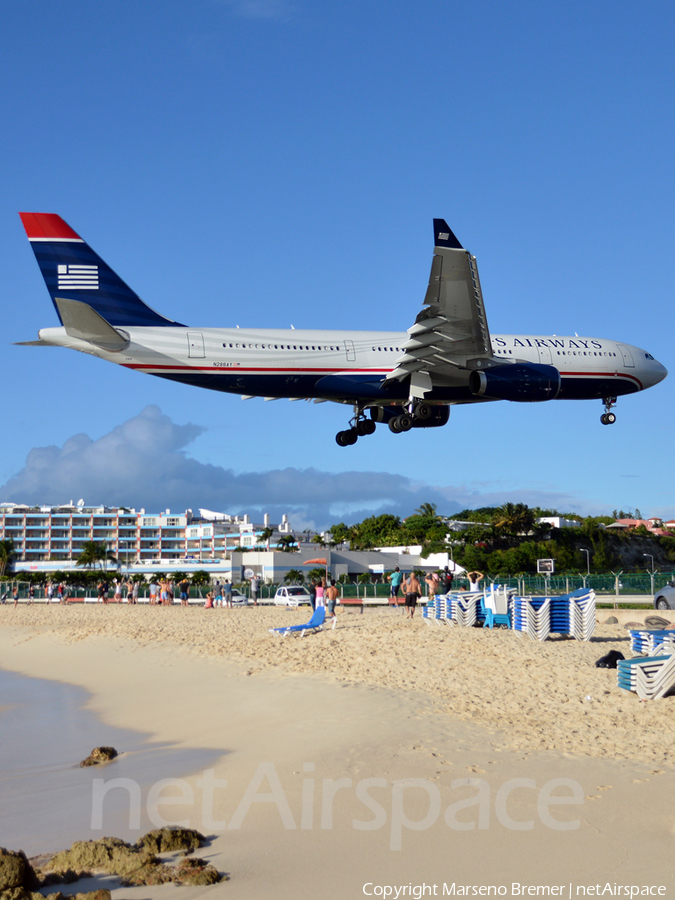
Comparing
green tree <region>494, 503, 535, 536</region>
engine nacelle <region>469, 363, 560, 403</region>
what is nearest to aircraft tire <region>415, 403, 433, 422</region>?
engine nacelle <region>469, 363, 560, 403</region>

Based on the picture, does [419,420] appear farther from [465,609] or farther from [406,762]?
[406,762]

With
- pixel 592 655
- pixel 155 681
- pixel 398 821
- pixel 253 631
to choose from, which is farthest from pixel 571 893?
pixel 253 631

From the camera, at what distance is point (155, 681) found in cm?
1866

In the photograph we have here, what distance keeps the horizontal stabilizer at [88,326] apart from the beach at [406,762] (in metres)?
7.89

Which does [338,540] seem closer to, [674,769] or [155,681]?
[155,681]

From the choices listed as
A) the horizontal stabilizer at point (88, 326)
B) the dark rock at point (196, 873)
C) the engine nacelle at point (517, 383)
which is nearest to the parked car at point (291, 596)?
the engine nacelle at point (517, 383)

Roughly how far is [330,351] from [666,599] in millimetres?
14407

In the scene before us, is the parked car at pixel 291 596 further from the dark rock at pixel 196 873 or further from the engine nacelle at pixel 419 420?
the dark rock at pixel 196 873

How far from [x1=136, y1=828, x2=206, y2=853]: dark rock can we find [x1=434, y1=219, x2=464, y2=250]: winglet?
12.3 m

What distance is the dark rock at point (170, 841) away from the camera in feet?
21.9

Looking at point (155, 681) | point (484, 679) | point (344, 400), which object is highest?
point (344, 400)

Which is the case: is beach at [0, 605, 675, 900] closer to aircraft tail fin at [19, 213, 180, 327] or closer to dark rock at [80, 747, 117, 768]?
dark rock at [80, 747, 117, 768]

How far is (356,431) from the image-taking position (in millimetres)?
24453

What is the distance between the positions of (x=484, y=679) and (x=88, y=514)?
155094 millimetres
